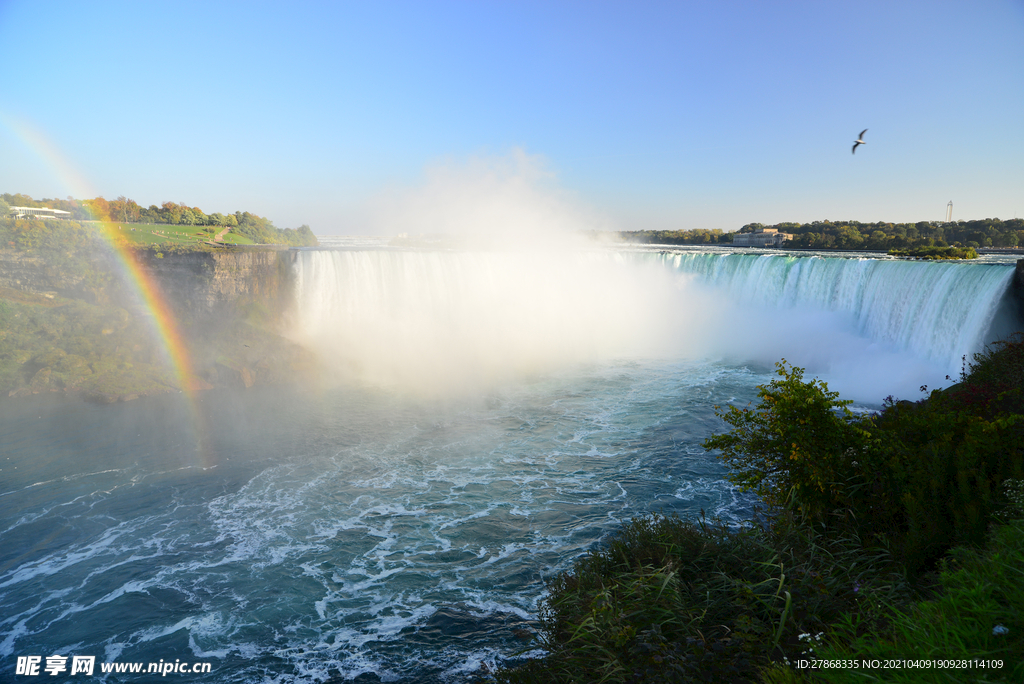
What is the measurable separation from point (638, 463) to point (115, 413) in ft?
71.7

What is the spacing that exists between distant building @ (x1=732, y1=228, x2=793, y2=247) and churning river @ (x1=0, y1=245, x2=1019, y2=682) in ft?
110

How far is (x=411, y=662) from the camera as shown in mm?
7277

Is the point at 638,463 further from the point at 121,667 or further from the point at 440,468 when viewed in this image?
the point at 121,667

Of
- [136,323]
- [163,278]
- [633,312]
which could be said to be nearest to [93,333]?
[136,323]

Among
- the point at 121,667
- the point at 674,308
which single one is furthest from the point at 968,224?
the point at 121,667

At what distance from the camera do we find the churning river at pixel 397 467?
8273 millimetres

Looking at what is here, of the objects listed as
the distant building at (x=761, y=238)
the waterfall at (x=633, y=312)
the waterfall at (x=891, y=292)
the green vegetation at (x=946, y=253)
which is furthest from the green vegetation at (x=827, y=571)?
the distant building at (x=761, y=238)

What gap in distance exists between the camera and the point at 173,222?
46.7 metres

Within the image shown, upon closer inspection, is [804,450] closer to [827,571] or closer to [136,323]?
[827,571]

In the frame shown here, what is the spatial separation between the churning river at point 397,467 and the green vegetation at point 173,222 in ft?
44.6

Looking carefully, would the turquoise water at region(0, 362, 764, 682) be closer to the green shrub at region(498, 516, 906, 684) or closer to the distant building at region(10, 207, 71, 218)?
the green shrub at region(498, 516, 906, 684)

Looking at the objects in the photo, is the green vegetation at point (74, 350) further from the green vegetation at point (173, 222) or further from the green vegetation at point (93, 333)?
the green vegetation at point (173, 222)

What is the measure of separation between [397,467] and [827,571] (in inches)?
469

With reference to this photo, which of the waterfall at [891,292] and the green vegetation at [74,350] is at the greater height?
the waterfall at [891,292]
